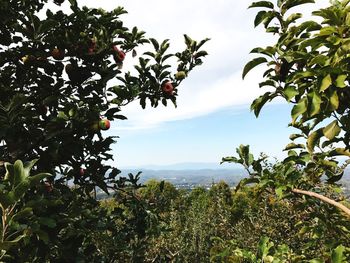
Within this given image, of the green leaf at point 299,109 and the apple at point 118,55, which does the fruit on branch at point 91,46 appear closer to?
the apple at point 118,55

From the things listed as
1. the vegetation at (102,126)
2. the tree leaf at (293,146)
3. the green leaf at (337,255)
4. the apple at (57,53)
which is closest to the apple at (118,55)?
the vegetation at (102,126)

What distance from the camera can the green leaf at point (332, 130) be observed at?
1955mm

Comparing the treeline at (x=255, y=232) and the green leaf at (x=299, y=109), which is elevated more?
the green leaf at (x=299, y=109)

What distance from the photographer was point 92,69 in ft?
13.9

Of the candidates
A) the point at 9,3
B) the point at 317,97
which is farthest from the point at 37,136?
the point at 317,97

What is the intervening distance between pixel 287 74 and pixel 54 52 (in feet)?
9.41

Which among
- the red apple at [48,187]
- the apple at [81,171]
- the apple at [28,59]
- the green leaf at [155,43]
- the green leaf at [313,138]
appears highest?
the green leaf at [155,43]

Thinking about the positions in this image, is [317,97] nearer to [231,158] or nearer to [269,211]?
[231,158]

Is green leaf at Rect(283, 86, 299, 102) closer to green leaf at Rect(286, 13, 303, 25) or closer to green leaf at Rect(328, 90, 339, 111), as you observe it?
green leaf at Rect(328, 90, 339, 111)

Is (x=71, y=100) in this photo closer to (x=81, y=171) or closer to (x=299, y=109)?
(x=81, y=171)

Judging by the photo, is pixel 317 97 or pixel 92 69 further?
pixel 92 69

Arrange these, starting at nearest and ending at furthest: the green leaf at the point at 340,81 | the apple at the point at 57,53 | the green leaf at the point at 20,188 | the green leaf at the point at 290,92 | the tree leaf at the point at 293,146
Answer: the green leaf at the point at 20,188
the green leaf at the point at 340,81
the green leaf at the point at 290,92
the tree leaf at the point at 293,146
the apple at the point at 57,53

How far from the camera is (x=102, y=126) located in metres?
3.61

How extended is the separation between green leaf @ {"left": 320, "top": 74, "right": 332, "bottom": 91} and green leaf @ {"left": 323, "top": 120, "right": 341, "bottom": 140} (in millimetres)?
366
